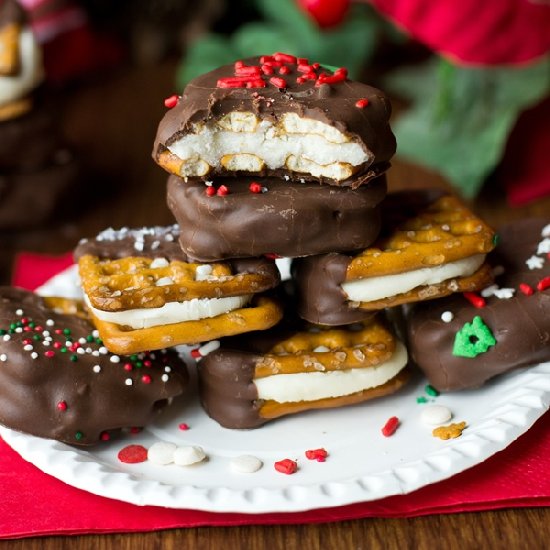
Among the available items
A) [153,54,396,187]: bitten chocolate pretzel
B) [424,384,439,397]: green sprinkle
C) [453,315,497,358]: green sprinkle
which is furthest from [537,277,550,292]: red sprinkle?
[153,54,396,187]: bitten chocolate pretzel

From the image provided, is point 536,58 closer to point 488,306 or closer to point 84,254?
point 488,306

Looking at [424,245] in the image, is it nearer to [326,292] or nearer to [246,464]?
[326,292]

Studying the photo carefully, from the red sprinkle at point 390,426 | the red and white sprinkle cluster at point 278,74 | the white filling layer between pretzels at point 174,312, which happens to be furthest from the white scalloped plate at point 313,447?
the red and white sprinkle cluster at point 278,74

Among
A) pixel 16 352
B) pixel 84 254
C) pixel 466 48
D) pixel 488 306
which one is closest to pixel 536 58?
pixel 466 48

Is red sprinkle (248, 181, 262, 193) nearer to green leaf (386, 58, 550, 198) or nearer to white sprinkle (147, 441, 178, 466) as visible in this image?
white sprinkle (147, 441, 178, 466)

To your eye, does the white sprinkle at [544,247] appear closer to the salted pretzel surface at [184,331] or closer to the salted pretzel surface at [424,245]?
the salted pretzel surface at [424,245]
